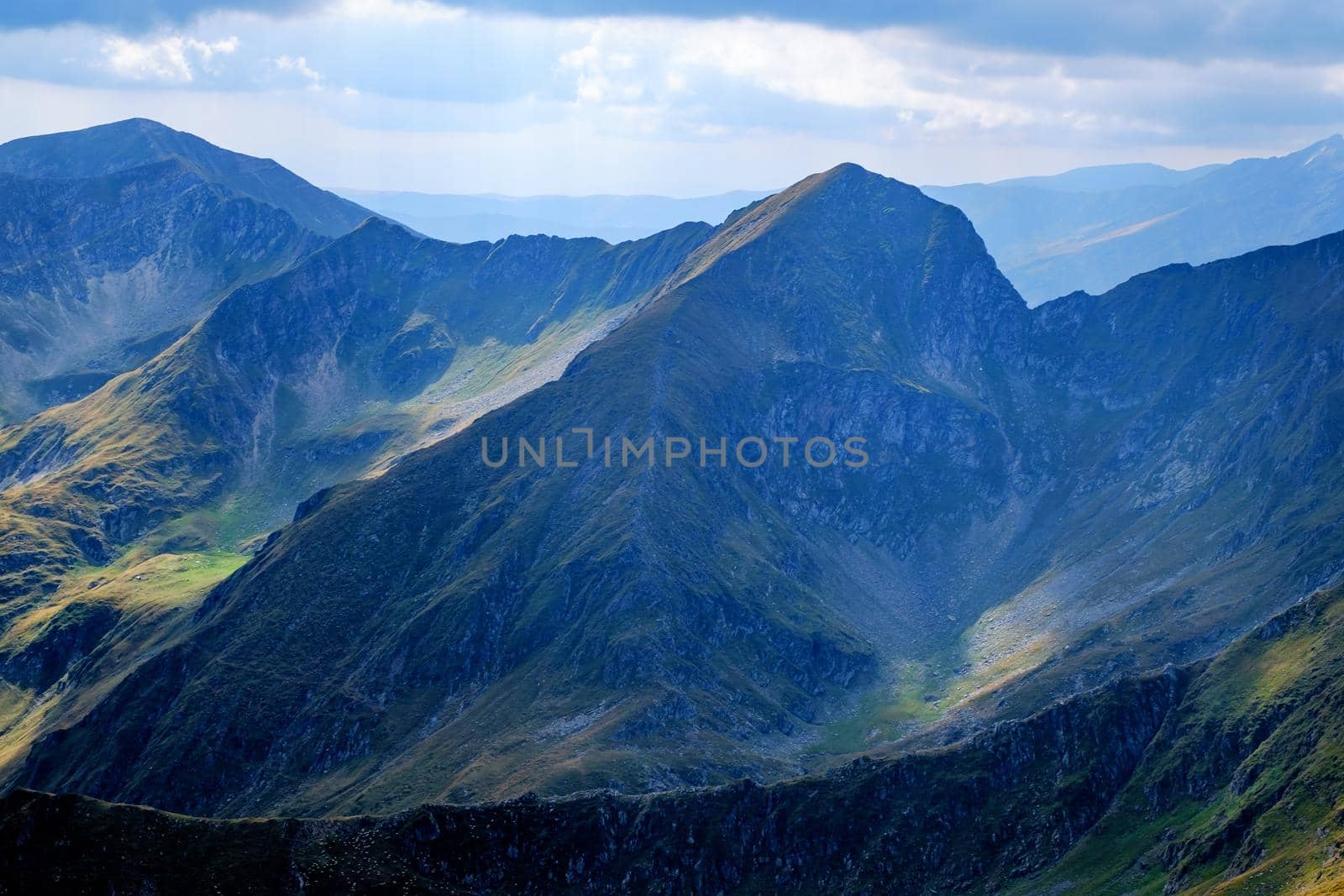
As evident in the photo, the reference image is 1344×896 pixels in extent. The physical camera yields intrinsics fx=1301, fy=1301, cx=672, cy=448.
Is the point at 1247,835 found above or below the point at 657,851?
above

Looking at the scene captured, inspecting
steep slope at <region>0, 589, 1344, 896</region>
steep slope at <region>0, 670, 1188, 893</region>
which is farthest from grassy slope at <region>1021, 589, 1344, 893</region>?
steep slope at <region>0, 670, 1188, 893</region>

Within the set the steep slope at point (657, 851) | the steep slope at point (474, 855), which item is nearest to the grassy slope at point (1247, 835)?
the steep slope at point (657, 851)

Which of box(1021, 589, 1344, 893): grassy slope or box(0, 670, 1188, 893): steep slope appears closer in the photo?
box(0, 670, 1188, 893): steep slope

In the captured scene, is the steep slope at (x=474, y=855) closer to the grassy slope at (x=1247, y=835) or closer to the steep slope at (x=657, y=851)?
the steep slope at (x=657, y=851)

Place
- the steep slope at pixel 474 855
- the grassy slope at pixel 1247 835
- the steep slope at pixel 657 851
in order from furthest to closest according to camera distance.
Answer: the grassy slope at pixel 1247 835 → the steep slope at pixel 657 851 → the steep slope at pixel 474 855

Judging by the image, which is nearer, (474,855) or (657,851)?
(474,855)

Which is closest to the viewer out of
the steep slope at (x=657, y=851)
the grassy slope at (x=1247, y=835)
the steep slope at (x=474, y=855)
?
the steep slope at (x=474, y=855)

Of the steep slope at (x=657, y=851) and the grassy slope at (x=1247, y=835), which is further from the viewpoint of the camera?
the grassy slope at (x=1247, y=835)

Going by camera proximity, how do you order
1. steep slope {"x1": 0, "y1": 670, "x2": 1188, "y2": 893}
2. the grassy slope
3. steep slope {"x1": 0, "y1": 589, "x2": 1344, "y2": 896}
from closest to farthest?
steep slope {"x1": 0, "y1": 670, "x2": 1188, "y2": 893}
steep slope {"x1": 0, "y1": 589, "x2": 1344, "y2": 896}
the grassy slope

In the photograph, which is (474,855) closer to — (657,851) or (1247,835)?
(657,851)

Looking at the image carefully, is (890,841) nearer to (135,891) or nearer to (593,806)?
(593,806)

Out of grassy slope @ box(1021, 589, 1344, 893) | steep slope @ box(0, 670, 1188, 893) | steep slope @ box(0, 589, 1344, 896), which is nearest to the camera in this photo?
steep slope @ box(0, 670, 1188, 893)

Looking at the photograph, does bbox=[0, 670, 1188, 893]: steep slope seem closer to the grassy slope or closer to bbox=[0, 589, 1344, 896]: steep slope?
bbox=[0, 589, 1344, 896]: steep slope

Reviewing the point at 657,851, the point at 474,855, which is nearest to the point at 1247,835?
the point at 657,851
